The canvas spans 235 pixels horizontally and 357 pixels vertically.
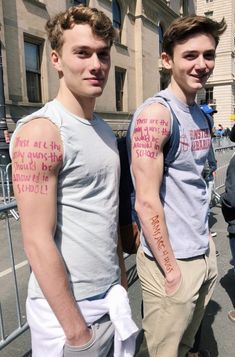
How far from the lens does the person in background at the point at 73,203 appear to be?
1.28 metres

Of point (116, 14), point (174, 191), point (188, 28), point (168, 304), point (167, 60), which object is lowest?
point (168, 304)

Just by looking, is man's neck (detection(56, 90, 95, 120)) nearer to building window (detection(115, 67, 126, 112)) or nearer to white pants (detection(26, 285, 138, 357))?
white pants (detection(26, 285, 138, 357))

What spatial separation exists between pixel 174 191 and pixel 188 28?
81 centimetres

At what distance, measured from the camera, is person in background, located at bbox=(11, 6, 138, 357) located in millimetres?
1284

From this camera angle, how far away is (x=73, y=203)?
1388mm

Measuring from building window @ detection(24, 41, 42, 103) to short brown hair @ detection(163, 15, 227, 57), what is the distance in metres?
12.6

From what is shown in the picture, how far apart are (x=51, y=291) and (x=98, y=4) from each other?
18246 millimetres

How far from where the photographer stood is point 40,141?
128 cm

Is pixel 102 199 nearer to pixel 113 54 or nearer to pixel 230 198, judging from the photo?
pixel 230 198

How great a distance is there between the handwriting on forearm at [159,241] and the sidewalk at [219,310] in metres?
0.64

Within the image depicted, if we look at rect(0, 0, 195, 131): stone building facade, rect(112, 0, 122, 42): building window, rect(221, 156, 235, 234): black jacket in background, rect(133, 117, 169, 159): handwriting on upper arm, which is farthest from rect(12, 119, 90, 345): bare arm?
rect(112, 0, 122, 42): building window

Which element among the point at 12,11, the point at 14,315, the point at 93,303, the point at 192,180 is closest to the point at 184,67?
the point at 192,180

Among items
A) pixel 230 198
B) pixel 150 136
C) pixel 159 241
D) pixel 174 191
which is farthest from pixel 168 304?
pixel 230 198

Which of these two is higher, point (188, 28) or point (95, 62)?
point (188, 28)
